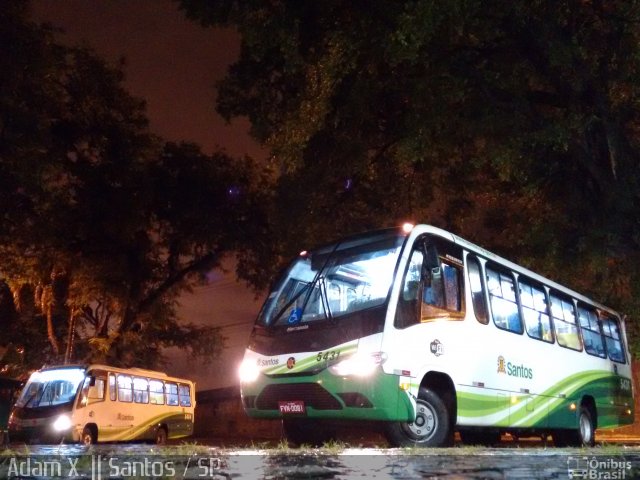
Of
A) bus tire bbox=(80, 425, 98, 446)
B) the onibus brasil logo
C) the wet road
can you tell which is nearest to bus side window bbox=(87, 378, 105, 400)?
bus tire bbox=(80, 425, 98, 446)

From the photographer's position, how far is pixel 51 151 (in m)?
21.5

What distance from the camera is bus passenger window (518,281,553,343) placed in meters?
11.0

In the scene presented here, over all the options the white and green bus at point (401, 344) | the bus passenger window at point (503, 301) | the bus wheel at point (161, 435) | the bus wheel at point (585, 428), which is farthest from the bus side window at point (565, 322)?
the bus wheel at point (161, 435)

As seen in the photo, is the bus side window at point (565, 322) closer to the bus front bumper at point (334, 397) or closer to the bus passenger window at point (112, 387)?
the bus front bumper at point (334, 397)

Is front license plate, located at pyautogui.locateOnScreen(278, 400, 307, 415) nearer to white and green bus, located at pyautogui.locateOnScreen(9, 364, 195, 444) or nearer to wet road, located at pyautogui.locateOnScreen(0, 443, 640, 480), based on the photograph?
wet road, located at pyautogui.locateOnScreen(0, 443, 640, 480)

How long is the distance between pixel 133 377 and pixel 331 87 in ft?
45.7

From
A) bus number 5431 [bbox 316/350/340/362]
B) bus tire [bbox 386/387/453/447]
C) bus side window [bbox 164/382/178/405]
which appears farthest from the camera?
bus side window [bbox 164/382/178/405]

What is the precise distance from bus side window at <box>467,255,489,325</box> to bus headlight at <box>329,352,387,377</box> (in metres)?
2.32

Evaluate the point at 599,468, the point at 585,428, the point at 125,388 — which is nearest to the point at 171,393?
the point at 125,388

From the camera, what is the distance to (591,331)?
45.3 ft

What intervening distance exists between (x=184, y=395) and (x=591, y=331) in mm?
17026

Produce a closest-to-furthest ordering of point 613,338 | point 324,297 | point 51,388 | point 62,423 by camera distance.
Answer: point 324,297
point 613,338
point 62,423
point 51,388

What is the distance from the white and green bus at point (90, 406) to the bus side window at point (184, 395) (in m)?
1.45

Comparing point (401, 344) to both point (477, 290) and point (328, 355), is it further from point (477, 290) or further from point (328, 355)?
point (477, 290)
